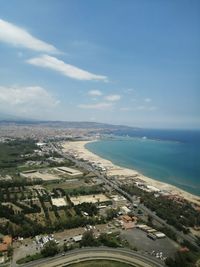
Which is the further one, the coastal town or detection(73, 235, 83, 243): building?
detection(73, 235, 83, 243): building

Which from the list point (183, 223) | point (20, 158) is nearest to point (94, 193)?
point (183, 223)

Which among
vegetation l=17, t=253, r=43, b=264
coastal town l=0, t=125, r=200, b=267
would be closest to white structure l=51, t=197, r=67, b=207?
coastal town l=0, t=125, r=200, b=267

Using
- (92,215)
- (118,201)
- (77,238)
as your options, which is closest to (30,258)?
(77,238)

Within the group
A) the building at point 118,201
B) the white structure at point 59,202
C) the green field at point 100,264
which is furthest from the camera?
the building at point 118,201

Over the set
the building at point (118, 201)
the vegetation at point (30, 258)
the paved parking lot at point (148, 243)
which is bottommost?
the vegetation at point (30, 258)

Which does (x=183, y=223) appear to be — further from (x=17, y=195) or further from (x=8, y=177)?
(x=8, y=177)

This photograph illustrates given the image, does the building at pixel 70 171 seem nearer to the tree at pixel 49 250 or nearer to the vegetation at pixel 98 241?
the vegetation at pixel 98 241

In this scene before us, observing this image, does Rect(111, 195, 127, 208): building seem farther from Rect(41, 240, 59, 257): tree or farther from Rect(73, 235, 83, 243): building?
Rect(41, 240, 59, 257): tree

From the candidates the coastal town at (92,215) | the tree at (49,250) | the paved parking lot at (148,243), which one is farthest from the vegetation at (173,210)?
the tree at (49,250)
